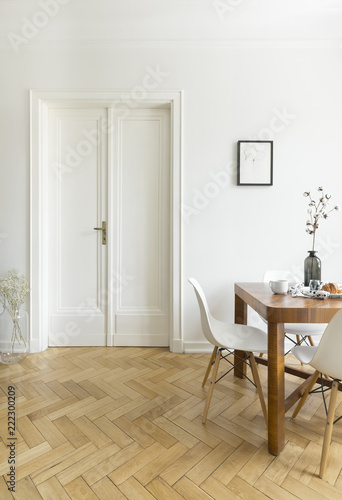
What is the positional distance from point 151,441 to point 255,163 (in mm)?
2363

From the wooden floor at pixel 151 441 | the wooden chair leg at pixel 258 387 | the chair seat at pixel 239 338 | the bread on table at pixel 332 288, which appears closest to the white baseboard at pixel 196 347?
the wooden floor at pixel 151 441

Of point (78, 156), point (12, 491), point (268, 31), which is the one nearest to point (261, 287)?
point (12, 491)

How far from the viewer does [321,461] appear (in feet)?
4.32

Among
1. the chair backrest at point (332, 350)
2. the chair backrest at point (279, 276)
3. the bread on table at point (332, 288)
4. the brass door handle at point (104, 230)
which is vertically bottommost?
the chair backrest at point (332, 350)

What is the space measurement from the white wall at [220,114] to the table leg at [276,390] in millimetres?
1351

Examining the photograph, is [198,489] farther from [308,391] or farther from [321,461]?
[308,391]

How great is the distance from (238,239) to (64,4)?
8.45ft

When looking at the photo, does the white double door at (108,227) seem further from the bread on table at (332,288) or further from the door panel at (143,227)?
the bread on table at (332,288)

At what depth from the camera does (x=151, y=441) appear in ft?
5.03

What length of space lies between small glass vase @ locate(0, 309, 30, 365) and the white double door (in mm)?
251

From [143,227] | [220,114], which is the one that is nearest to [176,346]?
[143,227]

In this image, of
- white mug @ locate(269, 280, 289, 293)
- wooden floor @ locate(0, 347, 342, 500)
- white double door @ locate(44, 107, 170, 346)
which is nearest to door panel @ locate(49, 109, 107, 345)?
white double door @ locate(44, 107, 170, 346)

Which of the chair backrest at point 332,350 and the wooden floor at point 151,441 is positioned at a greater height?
the chair backrest at point 332,350

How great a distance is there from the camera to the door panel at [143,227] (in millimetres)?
2883
